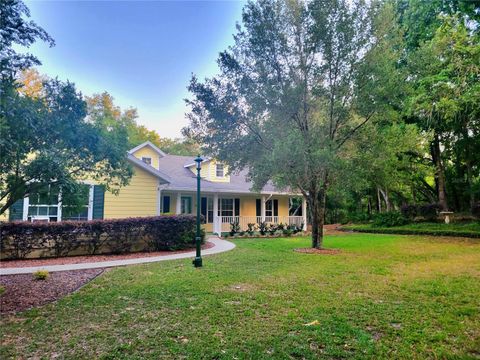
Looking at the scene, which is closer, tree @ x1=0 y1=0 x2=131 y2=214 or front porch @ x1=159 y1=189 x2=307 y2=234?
tree @ x1=0 y1=0 x2=131 y2=214

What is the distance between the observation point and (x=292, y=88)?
33.1 feet

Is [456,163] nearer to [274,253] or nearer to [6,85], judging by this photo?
[274,253]

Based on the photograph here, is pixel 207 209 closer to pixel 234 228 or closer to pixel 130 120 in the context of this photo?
pixel 234 228

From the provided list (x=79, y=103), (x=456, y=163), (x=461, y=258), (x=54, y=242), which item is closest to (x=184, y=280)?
(x=79, y=103)

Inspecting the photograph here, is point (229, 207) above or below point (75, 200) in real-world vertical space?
above

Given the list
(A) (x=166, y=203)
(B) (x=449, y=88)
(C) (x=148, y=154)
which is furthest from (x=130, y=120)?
(B) (x=449, y=88)

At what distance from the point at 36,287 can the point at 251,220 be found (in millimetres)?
13271

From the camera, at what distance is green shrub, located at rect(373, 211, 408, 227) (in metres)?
20.8

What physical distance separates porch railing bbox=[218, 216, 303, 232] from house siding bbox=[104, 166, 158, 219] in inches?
174

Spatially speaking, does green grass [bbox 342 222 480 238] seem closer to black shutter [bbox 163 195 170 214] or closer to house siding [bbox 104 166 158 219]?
black shutter [bbox 163 195 170 214]

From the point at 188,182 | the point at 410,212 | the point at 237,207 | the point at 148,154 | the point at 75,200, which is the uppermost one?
the point at 148,154

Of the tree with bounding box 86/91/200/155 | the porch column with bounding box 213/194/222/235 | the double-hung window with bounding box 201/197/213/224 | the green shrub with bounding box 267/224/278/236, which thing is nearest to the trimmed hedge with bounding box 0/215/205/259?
the porch column with bounding box 213/194/222/235

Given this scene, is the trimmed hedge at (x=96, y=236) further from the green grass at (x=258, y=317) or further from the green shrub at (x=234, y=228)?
the green shrub at (x=234, y=228)

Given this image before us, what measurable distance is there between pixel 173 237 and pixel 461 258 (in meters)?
9.33
